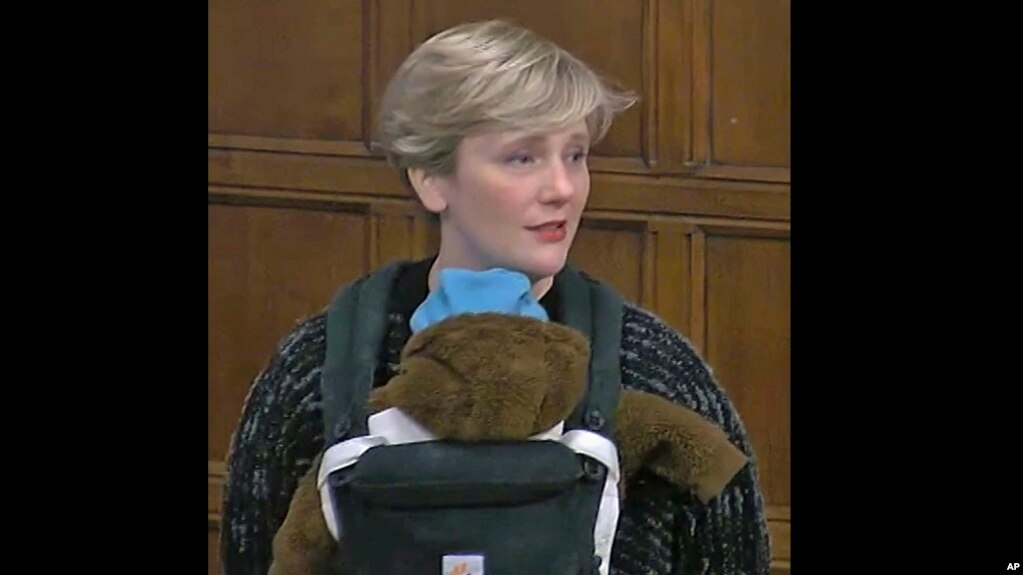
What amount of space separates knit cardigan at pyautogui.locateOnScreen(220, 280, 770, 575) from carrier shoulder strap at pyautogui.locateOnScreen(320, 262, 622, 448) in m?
0.01

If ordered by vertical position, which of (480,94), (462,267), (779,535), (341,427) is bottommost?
(779,535)

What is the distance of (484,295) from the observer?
A: 1.13 meters

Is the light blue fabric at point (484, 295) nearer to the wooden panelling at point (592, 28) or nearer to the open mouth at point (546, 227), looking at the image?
the open mouth at point (546, 227)

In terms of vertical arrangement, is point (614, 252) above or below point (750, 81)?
below

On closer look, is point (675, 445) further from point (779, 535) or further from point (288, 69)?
point (288, 69)

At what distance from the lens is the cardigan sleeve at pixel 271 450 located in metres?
1.16

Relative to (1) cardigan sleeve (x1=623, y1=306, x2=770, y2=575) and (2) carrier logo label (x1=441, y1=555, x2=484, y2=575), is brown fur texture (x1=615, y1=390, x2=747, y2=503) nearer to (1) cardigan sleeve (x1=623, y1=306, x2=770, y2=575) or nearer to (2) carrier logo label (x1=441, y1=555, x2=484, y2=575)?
(1) cardigan sleeve (x1=623, y1=306, x2=770, y2=575)

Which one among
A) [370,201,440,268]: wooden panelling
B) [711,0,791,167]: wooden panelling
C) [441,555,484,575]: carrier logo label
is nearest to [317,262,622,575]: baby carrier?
[441,555,484,575]: carrier logo label

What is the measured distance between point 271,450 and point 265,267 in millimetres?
152

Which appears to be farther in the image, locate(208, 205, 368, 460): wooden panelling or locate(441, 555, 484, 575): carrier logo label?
locate(208, 205, 368, 460): wooden panelling

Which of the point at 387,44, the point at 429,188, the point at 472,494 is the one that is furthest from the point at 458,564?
the point at 387,44

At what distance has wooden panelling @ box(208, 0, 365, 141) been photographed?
1.24 m
